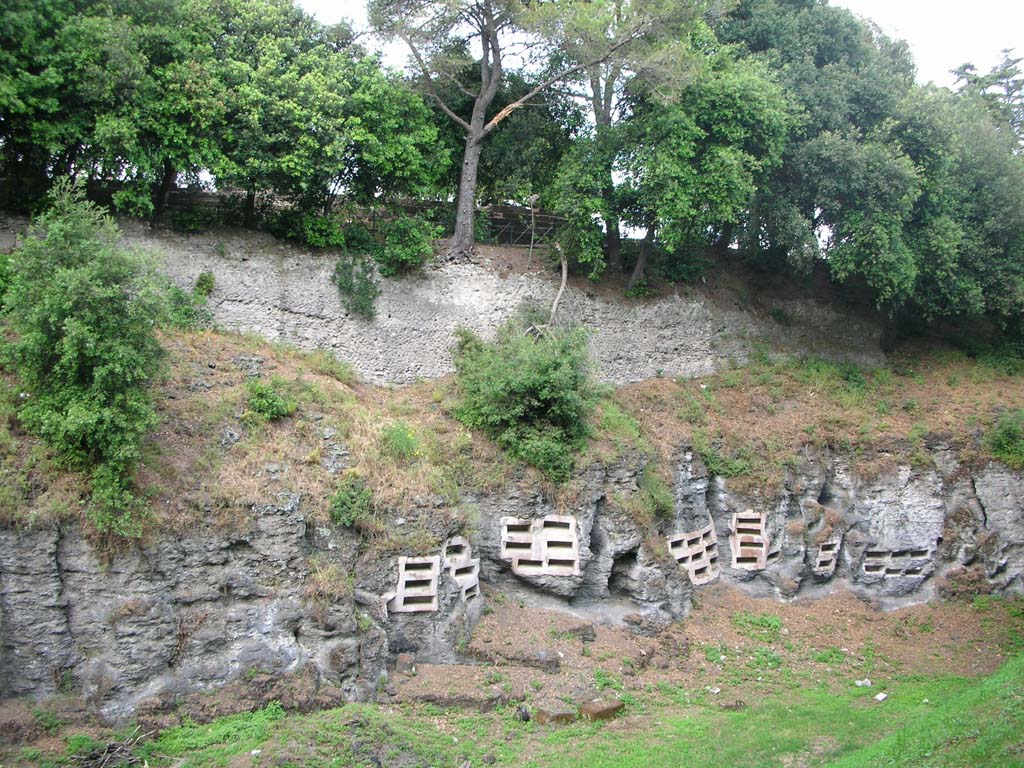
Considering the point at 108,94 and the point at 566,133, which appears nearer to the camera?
the point at 108,94

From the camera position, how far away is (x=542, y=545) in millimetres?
19500

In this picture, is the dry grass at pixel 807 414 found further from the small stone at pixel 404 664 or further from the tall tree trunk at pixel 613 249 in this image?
the small stone at pixel 404 664

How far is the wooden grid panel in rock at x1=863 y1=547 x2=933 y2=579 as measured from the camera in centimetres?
2353

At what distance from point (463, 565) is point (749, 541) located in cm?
821

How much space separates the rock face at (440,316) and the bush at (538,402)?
3.07 metres

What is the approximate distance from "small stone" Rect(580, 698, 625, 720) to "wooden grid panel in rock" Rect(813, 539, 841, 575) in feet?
28.2

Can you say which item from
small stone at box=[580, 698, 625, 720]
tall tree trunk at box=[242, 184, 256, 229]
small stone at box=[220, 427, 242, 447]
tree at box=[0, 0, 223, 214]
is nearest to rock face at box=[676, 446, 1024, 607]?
small stone at box=[580, 698, 625, 720]

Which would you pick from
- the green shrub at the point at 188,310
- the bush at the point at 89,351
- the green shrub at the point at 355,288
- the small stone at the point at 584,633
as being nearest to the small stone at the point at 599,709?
the small stone at the point at 584,633

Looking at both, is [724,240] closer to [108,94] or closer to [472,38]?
[472,38]

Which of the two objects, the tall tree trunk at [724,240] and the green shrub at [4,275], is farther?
the tall tree trunk at [724,240]

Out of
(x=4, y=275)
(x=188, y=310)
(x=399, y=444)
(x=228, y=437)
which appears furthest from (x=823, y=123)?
(x=4, y=275)

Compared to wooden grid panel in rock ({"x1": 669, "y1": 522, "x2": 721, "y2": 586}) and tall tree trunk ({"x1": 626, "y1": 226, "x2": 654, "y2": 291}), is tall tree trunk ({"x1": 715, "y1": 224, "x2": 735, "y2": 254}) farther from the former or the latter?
wooden grid panel in rock ({"x1": 669, "y1": 522, "x2": 721, "y2": 586})

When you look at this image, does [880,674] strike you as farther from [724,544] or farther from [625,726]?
[625,726]

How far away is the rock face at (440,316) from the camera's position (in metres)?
21.9
